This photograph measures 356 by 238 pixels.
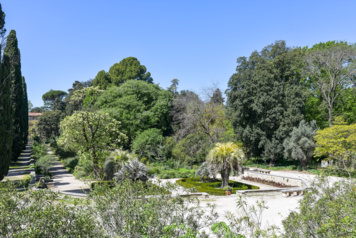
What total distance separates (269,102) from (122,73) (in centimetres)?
2602

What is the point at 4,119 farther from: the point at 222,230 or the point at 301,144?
the point at 301,144

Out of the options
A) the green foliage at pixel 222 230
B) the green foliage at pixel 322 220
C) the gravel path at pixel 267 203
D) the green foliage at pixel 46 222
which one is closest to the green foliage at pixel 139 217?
the green foliage at pixel 222 230

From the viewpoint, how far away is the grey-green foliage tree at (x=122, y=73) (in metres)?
44.9

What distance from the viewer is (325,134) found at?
22.9m

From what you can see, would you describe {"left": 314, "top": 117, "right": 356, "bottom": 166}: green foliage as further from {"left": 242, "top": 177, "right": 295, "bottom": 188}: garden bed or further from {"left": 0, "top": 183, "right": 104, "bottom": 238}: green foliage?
{"left": 0, "top": 183, "right": 104, "bottom": 238}: green foliage

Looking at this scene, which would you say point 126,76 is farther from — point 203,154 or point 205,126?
point 203,154

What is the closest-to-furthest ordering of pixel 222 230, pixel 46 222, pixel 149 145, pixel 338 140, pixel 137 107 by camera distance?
1. pixel 46 222
2. pixel 222 230
3. pixel 338 140
4. pixel 149 145
5. pixel 137 107

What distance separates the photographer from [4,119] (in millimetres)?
18609

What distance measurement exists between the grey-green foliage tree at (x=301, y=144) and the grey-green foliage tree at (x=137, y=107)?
13.8 meters

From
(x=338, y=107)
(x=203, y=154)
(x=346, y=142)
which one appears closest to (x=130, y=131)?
(x=203, y=154)

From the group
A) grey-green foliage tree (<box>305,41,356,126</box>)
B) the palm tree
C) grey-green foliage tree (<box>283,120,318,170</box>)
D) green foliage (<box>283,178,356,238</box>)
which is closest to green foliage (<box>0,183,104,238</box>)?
green foliage (<box>283,178,356,238</box>)

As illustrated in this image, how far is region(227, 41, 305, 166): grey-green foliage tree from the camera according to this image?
27.6 metres

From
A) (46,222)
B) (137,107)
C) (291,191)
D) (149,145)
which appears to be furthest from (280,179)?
(137,107)

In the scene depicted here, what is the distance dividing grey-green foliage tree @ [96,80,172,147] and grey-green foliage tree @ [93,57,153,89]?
11227mm
